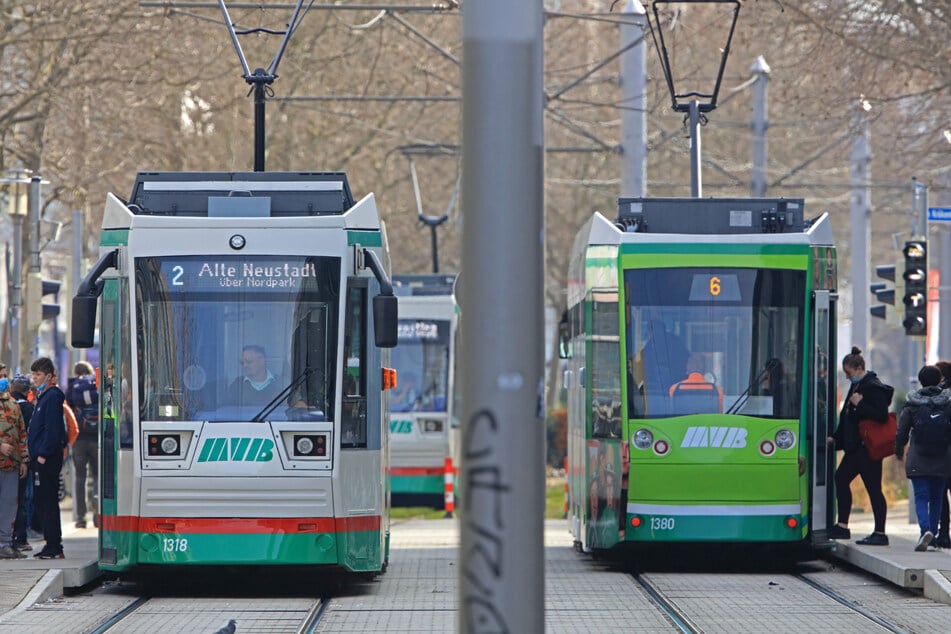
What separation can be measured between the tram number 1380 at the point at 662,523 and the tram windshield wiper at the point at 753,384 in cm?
100

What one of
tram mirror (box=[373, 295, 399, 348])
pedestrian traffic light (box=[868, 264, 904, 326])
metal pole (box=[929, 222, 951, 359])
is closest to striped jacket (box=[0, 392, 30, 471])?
tram mirror (box=[373, 295, 399, 348])

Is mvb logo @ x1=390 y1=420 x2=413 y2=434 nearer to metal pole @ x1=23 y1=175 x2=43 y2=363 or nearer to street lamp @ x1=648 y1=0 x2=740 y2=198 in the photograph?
street lamp @ x1=648 y1=0 x2=740 y2=198

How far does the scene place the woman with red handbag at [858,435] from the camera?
15688mm

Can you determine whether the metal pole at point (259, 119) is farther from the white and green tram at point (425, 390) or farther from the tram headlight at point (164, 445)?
the white and green tram at point (425, 390)

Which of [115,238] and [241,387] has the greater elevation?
[115,238]

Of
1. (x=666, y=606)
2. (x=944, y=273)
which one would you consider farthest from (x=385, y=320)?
(x=944, y=273)

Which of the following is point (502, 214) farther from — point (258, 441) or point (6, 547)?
point (6, 547)

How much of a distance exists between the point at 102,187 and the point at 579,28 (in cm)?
1381

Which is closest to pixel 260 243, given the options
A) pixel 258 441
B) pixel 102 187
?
pixel 258 441

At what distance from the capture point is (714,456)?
564 inches

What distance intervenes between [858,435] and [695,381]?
Result: 90.5 inches

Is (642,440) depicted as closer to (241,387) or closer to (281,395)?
(281,395)

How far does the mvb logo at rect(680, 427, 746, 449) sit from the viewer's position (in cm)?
1434

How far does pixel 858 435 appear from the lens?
16.0 m
